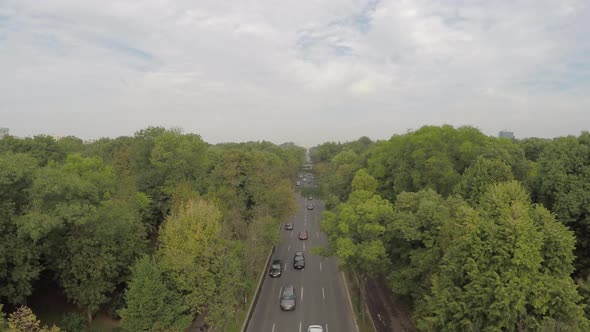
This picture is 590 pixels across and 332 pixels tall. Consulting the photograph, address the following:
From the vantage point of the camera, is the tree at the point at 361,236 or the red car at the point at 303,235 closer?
the tree at the point at 361,236

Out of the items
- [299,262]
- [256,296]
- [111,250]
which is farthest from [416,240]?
[111,250]

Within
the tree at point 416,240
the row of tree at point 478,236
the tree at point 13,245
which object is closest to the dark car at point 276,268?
the row of tree at point 478,236

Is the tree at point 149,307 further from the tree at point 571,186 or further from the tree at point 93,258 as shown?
the tree at point 571,186

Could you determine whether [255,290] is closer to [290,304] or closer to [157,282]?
[290,304]

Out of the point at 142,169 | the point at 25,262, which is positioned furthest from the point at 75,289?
the point at 142,169

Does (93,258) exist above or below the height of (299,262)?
above

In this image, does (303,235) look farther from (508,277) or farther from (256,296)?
(508,277)
